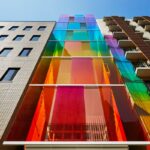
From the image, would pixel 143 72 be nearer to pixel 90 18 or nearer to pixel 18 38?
pixel 18 38

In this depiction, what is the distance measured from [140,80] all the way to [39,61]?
7052 millimetres

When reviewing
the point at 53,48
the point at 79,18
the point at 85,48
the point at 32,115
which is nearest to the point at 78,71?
the point at 85,48

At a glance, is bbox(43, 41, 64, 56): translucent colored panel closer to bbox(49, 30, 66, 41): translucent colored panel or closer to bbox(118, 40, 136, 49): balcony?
bbox(49, 30, 66, 41): translucent colored panel

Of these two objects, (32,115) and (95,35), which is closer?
(32,115)

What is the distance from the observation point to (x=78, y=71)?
1733 centimetres

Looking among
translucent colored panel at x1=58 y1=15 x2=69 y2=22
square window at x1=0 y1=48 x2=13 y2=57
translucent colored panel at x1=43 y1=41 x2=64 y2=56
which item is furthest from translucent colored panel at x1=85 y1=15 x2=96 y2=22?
square window at x1=0 y1=48 x2=13 y2=57

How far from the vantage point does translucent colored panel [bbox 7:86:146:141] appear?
458 inches

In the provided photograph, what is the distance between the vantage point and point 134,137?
11.2m

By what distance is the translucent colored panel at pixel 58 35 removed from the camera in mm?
23347

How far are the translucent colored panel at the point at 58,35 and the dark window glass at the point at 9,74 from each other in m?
6.58

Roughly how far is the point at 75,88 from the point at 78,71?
99.1 inches

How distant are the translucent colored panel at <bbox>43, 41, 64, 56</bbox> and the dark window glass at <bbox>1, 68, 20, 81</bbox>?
316 cm

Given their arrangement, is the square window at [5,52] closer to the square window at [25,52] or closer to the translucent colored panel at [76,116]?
the square window at [25,52]

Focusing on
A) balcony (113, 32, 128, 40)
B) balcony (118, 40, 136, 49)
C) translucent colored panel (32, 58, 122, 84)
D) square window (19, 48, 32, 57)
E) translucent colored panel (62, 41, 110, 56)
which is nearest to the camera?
translucent colored panel (32, 58, 122, 84)
